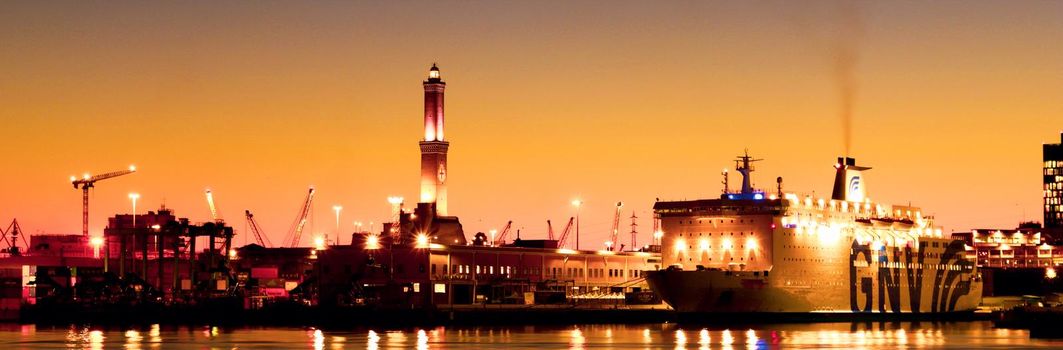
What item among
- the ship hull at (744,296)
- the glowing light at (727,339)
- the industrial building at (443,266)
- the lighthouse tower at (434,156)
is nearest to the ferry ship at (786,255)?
the ship hull at (744,296)

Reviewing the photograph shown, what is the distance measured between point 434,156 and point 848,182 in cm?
4465

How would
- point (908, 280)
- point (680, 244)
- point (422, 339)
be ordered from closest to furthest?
point (422, 339)
point (680, 244)
point (908, 280)

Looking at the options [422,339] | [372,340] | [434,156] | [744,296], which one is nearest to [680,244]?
[744,296]

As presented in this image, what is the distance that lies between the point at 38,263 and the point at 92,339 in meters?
72.9

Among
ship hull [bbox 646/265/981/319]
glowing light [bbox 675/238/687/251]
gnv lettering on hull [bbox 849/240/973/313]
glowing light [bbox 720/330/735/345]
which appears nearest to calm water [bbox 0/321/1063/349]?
glowing light [bbox 720/330/735/345]

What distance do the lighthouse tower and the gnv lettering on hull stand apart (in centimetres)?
4852

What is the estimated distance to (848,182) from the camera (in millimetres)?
120812

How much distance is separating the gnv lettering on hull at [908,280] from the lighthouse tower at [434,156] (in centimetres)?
4852

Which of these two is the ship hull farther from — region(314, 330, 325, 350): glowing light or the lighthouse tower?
the lighthouse tower

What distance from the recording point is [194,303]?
120 m

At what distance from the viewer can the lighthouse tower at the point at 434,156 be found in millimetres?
150500

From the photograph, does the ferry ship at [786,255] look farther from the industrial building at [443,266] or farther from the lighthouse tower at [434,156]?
the lighthouse tower at [434,156]

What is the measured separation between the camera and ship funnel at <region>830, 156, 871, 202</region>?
121 meters

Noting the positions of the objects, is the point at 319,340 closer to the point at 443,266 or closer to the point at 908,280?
the point at 443,266
